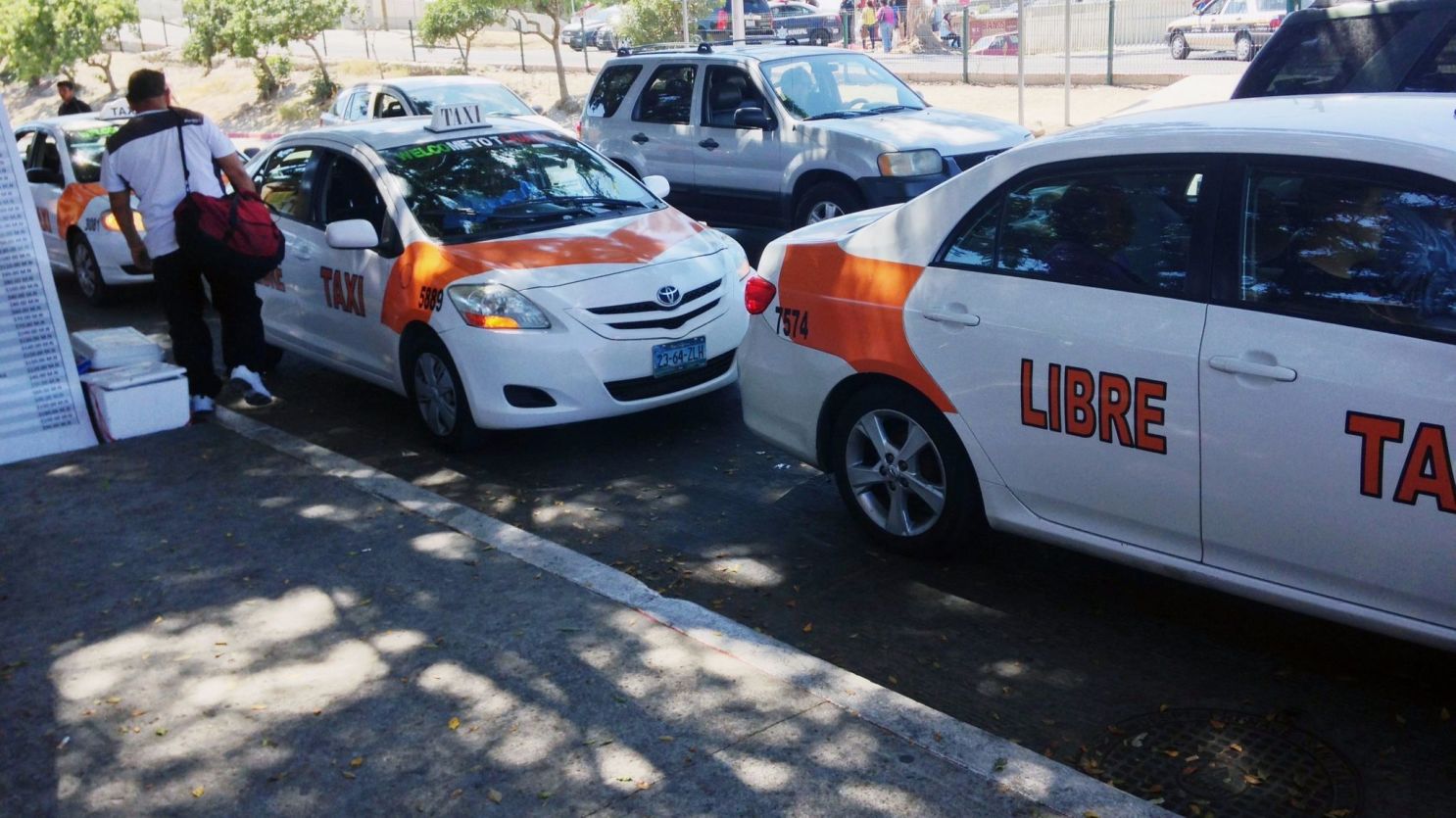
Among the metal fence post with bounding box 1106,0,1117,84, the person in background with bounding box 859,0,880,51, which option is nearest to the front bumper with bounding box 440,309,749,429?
the metal fence post with bounding box 1106,0,1117,84

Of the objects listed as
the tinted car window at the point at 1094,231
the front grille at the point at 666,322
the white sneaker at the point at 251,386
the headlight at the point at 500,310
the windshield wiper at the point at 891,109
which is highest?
the tinted car window at the point at 1094,231

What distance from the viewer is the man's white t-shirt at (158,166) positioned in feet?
24.7

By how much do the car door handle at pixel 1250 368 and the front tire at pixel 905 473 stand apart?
113cm

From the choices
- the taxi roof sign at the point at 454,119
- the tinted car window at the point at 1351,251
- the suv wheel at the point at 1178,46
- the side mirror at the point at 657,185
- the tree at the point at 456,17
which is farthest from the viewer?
the tree at the point at 456,17

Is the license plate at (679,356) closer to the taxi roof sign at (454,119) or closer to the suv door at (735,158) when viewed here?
the taxi roof sign at (454,119)

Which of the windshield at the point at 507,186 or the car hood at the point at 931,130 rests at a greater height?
the windshield at the point at 507,186

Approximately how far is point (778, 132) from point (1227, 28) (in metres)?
18.2

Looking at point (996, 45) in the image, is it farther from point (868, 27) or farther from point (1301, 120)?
point (1301, 120)

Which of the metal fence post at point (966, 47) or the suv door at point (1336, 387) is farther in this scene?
the metal fence post at point (966, 47)

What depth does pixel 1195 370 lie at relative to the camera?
4238mm

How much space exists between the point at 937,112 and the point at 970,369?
784 cm

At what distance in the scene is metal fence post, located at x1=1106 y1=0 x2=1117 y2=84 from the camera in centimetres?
2542

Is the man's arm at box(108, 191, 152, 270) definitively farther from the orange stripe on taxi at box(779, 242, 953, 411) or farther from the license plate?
the orange stripe on taxi at box(779, 242, 953, 411)

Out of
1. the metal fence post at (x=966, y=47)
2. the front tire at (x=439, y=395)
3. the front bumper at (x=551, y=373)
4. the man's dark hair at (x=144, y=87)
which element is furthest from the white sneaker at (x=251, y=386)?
the metal fence post at (x=966, y=47)
